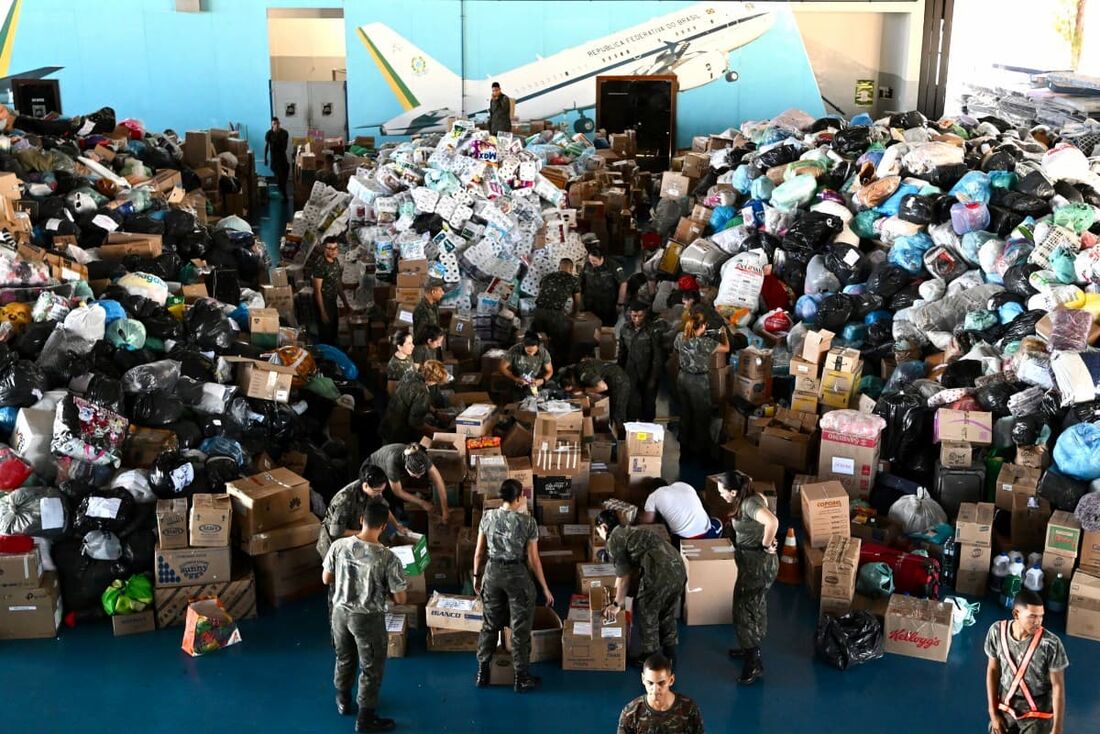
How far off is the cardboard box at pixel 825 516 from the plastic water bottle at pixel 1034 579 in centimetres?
105

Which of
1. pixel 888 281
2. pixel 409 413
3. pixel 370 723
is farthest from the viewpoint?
pixel 888 281

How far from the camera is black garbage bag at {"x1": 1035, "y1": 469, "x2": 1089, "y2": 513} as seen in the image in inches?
273

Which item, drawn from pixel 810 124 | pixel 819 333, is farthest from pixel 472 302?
pixel 810 124

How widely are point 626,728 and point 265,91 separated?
57.7 ft

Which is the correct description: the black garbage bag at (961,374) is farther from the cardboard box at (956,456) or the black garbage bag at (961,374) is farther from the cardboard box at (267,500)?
the cardboard box at (267,500)

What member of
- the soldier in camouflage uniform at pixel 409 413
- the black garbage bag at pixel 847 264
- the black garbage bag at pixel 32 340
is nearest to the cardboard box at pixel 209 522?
the soldier in camouflage uniform at pixel 409 413

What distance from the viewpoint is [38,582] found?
6180 mm

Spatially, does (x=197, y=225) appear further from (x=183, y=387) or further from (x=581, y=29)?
(x=581, y=29)

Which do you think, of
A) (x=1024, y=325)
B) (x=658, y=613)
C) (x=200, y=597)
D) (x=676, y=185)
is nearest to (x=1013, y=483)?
(x=1024, y=325)

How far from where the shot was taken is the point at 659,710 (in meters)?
4.07

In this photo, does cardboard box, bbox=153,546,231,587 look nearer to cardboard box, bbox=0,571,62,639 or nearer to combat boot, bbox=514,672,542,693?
cardboard box, bbox=0,571,62,639

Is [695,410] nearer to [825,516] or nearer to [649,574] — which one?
[825,516]

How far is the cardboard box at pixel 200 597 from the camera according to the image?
6.36m

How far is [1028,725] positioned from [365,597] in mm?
2863
